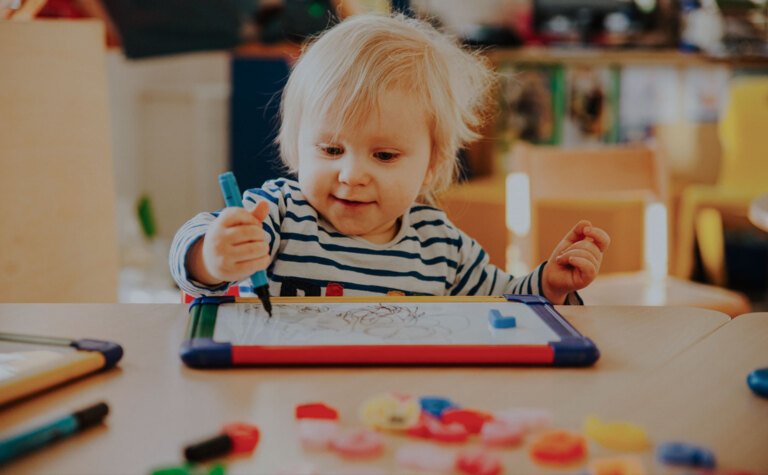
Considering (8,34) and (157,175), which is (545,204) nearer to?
(157,175)

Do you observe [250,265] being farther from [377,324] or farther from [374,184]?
[374,184]

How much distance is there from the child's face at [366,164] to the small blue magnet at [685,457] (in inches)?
21.7

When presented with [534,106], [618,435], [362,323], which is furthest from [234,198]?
[534,106]

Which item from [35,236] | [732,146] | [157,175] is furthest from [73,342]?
[732,146]

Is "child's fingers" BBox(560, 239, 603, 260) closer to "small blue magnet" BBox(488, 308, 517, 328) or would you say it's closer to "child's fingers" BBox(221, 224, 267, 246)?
"small blue magnet" BBox(488, 308, 517, 328)

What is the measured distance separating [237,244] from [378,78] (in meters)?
0.33

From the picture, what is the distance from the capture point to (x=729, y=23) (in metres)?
3.66

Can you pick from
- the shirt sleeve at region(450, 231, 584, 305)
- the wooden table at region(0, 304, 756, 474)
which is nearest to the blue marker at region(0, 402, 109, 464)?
the wooden table at region(0, 304, 756, 474)

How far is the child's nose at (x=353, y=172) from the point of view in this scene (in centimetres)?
99

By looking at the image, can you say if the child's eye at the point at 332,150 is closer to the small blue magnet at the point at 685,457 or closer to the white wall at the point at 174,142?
the small blue magnet at the point at 685,457

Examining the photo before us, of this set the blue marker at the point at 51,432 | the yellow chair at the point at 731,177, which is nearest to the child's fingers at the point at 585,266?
the blue marker at the point at 51,432

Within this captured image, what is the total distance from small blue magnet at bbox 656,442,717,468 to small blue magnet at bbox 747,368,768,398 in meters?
0.13

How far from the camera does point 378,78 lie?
1.01 m

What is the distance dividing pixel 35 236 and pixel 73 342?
25.7 inches
